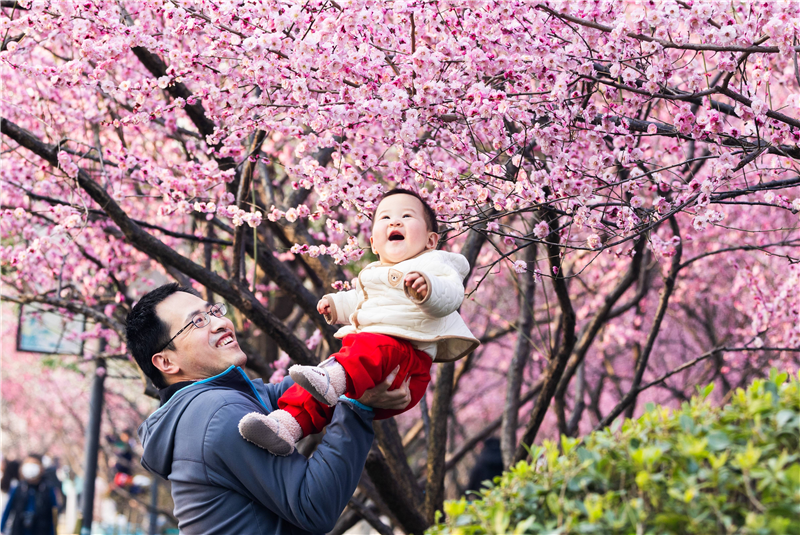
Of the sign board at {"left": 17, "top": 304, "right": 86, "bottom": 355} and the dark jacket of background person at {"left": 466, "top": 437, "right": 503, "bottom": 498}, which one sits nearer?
the dark jacket of background person at {"left": 466, "top": 437, "right": 503, "bottom": 498}

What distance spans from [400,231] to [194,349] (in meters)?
0.88

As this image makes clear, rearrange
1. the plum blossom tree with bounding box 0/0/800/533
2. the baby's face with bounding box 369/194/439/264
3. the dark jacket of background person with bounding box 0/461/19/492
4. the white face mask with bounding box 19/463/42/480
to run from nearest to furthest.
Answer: the baby's face with bounding box 369/194/439/264, the plum blossom tree with bounding box 0/0/800/533, the white face mask with bounding box 19/463/42/480, the dark jacket of background person with bounding box 0/461/19/492

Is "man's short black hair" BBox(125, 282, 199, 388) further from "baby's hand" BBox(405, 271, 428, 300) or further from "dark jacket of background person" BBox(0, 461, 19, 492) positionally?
"dark jacket of background person" BBox(0, 461, 19, 492)

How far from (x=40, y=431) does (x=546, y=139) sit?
65.5 feet

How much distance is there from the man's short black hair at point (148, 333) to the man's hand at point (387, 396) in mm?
742

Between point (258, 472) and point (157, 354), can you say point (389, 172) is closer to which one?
point (157, 354)

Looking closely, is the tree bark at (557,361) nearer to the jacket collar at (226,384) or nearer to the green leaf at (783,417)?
the jacket collar at (226,384)

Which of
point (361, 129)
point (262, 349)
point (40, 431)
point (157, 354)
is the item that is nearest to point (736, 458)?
point (157, 354)

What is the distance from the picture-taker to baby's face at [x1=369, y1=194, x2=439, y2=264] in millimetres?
2709

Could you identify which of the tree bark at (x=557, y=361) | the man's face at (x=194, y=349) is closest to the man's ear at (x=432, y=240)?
the man's face at (x=194, y=349)

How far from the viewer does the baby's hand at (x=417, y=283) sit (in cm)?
237

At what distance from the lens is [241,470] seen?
2.14 m

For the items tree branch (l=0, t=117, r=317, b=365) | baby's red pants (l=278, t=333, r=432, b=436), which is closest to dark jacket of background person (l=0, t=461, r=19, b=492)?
tree branch (l=0, t=117, r=317, b=365)

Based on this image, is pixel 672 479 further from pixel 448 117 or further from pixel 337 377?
pixel 448 117
